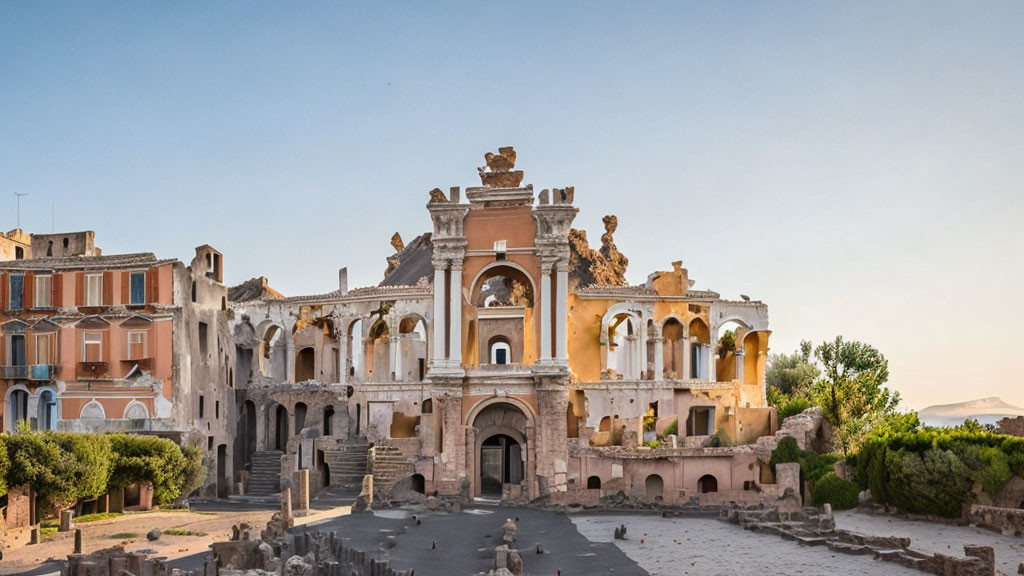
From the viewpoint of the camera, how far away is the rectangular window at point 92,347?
146 feet

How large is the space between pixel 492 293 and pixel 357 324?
1888 centimetres

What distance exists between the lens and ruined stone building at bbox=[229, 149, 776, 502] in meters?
40.3

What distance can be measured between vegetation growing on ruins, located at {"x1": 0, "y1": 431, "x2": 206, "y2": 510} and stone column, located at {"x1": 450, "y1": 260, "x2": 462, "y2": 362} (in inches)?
476

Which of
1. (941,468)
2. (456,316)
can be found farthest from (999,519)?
(456,316)

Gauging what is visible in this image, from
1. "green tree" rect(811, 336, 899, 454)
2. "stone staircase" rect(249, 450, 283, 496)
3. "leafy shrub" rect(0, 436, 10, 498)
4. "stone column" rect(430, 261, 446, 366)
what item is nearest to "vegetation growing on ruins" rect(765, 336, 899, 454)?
"green tree" rect(811, 336, 899, 454)

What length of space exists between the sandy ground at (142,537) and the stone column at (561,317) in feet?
43.7

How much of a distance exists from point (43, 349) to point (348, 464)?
1467cm

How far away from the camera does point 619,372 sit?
5753 cm

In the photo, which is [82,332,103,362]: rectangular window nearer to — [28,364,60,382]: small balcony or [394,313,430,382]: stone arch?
[28,364,60,382]: small balcony

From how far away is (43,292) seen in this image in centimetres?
4497

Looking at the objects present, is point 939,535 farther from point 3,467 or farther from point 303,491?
point 3,467

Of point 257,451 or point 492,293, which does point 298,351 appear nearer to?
point 257,451

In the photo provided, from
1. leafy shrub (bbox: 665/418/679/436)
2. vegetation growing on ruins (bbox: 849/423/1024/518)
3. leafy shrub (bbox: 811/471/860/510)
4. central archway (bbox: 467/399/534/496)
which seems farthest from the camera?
leafy shrub (bbox: 665/418/679/436)

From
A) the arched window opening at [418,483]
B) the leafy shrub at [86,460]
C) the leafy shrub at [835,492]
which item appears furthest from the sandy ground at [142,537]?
the leafy shrub at [835,492]
